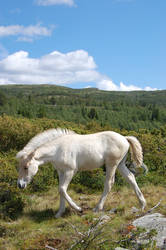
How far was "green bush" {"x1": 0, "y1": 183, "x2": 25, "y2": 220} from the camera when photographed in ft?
23.5

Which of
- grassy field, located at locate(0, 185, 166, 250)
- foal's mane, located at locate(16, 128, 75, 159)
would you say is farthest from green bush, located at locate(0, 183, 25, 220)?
foal's mane, located at locate(16, 128, 75, 159)

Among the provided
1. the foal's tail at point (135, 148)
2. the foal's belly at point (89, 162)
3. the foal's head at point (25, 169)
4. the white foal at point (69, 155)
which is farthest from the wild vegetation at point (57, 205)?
the foal's tail at point (135, 148)

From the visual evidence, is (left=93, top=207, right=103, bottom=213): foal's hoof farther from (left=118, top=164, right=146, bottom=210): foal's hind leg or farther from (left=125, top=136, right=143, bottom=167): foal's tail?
(left=125, top=136, right=143, bottom=167): foal's tail

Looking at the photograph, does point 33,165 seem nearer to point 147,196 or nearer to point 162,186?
point 147,196

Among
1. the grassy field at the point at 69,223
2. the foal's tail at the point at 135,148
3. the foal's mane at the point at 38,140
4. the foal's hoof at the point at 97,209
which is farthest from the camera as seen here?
the foal's tail at the point at 135,148

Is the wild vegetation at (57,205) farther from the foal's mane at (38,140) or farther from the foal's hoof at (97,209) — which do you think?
the foal's mane at (38,140)

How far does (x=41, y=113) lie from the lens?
71688 millimetres

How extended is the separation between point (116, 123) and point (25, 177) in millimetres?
93099

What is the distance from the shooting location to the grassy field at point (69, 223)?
5043 mm

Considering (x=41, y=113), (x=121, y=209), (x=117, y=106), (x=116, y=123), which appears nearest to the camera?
(x=121, y=209)

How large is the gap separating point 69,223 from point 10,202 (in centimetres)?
258

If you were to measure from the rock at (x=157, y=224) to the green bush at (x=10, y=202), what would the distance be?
3.57 meters

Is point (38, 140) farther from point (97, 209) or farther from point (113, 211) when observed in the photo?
point (113, 211)

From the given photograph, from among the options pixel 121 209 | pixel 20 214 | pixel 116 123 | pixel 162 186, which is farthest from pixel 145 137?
pixel 116 123
